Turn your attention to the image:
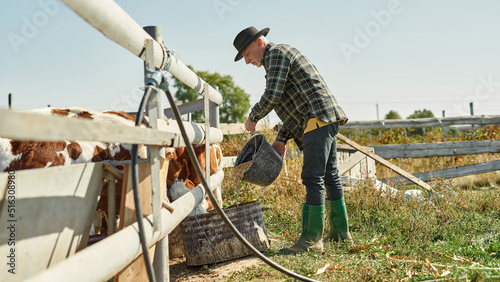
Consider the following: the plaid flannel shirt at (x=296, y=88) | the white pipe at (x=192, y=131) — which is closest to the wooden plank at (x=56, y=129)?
the white pipe at (x=192, y=131)

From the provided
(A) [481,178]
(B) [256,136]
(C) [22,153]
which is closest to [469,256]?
(B) [256,136]

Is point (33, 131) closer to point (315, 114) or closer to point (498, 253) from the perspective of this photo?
point (315, 114)

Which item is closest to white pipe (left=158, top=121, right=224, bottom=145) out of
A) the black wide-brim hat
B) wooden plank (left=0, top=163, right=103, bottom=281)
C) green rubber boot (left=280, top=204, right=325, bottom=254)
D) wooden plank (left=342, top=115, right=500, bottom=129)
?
wooden plank (left=0, top=163, right=103, bottom=281)

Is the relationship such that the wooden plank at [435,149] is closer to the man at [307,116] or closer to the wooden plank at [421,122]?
the wooden plank at [421,122]

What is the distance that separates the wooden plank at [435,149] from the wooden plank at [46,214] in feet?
23.6

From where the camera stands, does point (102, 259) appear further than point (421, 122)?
No

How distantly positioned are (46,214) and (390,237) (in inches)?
121

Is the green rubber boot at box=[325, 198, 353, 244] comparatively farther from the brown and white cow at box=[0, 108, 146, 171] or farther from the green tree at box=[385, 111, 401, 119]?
the green tree at box=[385, 111, 401, 119]

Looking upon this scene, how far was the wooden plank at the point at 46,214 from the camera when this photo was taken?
59.4 inches

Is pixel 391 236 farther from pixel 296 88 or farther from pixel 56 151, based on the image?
pixel 56 151

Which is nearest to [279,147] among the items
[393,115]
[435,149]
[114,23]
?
[114,23]

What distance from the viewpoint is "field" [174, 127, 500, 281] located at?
2852 mm

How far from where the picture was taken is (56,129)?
982mm

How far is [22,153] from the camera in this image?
2.71 meters
